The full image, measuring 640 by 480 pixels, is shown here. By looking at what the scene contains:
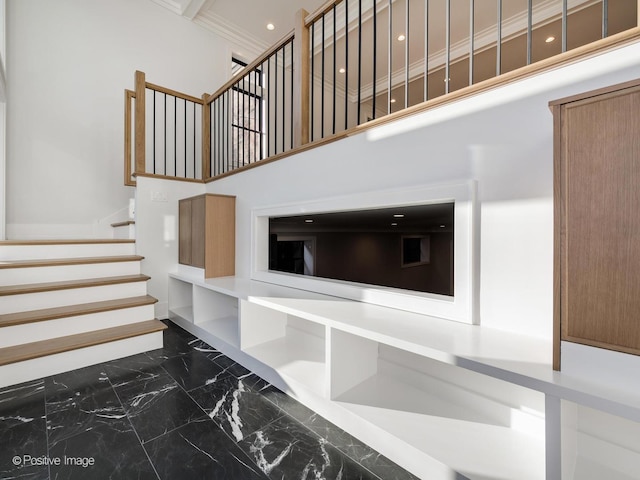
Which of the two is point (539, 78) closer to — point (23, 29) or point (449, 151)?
point (449, 151)

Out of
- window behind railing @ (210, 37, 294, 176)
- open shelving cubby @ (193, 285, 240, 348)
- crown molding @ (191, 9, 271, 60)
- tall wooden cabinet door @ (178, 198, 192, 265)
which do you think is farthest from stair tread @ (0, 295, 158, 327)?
crown molding @ (191, 9, 271, 60)

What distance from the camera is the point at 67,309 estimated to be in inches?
83.1

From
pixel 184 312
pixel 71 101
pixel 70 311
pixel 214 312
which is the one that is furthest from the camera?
pixel 71 101

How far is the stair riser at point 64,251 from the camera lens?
2.29m

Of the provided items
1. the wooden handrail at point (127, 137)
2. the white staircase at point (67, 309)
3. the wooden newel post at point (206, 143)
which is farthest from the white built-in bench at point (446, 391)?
the wooden handrail at point (127, 137)

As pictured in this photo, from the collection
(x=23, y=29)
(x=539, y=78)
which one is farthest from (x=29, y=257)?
(x=539, y=78)

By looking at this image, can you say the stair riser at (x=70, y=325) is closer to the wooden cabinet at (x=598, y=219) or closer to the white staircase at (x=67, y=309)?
the white staircase at (x=67, y=309)

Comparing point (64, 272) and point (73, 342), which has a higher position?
point (64, 272)

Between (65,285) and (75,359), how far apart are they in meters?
0.58

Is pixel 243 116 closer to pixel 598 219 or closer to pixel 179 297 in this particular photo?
pixel 179 297

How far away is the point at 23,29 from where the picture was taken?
10.5 feet

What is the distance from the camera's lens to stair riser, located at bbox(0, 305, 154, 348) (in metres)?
1.87

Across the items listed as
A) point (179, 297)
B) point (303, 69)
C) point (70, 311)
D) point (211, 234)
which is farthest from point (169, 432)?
point (303, 69)

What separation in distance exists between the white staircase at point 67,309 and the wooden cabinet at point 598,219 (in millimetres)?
2523
